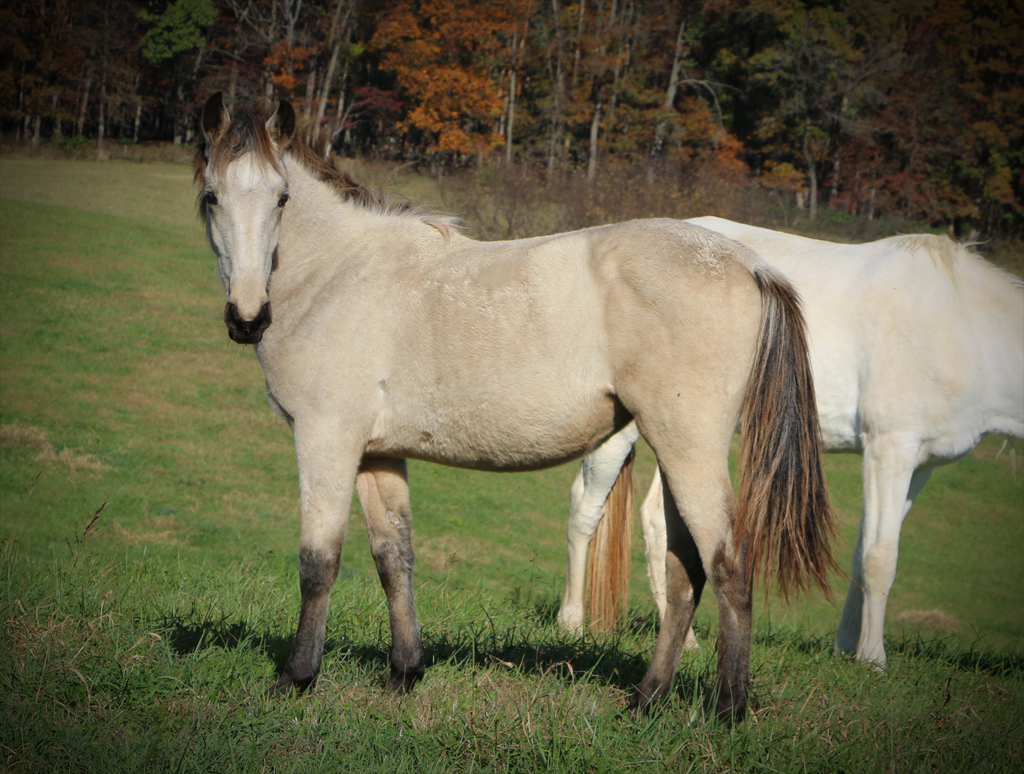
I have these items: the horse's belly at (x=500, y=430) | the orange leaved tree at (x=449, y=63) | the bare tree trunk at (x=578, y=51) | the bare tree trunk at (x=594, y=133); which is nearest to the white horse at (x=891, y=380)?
the horse's belly at (x=500, y=430)

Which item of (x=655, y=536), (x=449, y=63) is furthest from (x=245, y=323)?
(x=449, y=63)

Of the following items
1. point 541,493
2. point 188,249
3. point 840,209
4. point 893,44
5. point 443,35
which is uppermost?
point 893,44

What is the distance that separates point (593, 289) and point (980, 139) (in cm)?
3039

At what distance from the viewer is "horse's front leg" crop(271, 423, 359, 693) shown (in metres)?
3.23

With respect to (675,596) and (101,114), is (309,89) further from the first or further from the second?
(675,596)

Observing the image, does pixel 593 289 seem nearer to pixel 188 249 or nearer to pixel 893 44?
pixel 188 249

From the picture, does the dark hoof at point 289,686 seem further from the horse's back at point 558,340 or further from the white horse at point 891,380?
the white horse at point 891,380

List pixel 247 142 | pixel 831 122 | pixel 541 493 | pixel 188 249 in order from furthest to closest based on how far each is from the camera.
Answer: pixel 831 122 < pixel 188 249 < pixel 541 493 < pixel 247 142

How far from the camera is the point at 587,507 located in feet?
17.5

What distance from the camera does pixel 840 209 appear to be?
27.6m

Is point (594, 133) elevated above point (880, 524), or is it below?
above

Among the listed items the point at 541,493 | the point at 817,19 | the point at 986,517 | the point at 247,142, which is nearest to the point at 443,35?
the point at 817,19

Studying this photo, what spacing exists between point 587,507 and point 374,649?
1908 mm

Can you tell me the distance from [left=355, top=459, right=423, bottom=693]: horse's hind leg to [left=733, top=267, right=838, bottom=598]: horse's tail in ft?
4.76
